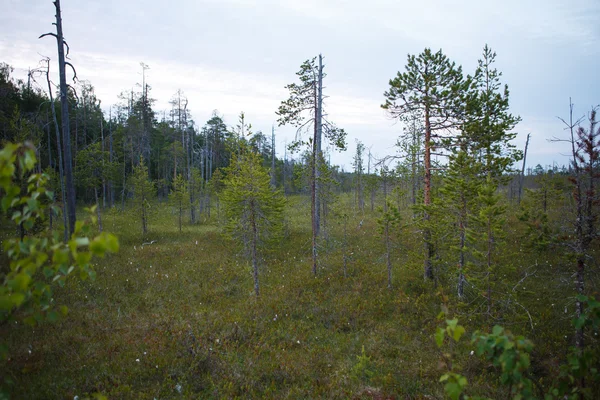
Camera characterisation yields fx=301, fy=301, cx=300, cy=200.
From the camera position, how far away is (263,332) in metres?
9.80

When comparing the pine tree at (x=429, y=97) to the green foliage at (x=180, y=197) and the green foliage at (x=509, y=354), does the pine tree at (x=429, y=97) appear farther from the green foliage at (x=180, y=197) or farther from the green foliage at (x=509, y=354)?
the green foliage at (x=180, y=197)

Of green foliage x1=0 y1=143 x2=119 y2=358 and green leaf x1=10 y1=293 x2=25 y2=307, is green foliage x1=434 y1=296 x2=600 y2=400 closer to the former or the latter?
green foliage x1=0 y1=143 x2=119 y2=358

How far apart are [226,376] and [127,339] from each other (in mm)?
3458

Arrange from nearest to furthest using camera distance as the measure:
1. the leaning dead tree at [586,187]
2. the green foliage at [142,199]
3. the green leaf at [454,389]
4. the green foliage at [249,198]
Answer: the green leaf at [454,389] < the leaning dead tree at [586,187] < the green foliage at [249,198] < the green foliage at [142,199]

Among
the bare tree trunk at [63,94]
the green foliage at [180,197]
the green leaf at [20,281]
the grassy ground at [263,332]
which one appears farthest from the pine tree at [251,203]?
the green foliage at [180,197]

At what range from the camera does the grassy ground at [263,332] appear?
7141 millimetres

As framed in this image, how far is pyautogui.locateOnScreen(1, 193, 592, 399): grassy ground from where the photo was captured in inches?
281

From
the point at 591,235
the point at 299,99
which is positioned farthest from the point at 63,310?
the point at 299,99

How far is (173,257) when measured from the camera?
56.4 ft

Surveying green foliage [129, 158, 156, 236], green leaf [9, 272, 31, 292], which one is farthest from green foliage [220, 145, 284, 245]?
green foliage [129, 158, 156, 236]

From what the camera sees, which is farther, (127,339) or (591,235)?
(127,339)

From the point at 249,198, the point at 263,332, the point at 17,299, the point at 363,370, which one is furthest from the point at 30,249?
the point at 249,198

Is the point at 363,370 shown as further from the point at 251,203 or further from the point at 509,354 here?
the point at 251,203

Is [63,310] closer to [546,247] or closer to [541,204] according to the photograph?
[546,247]
